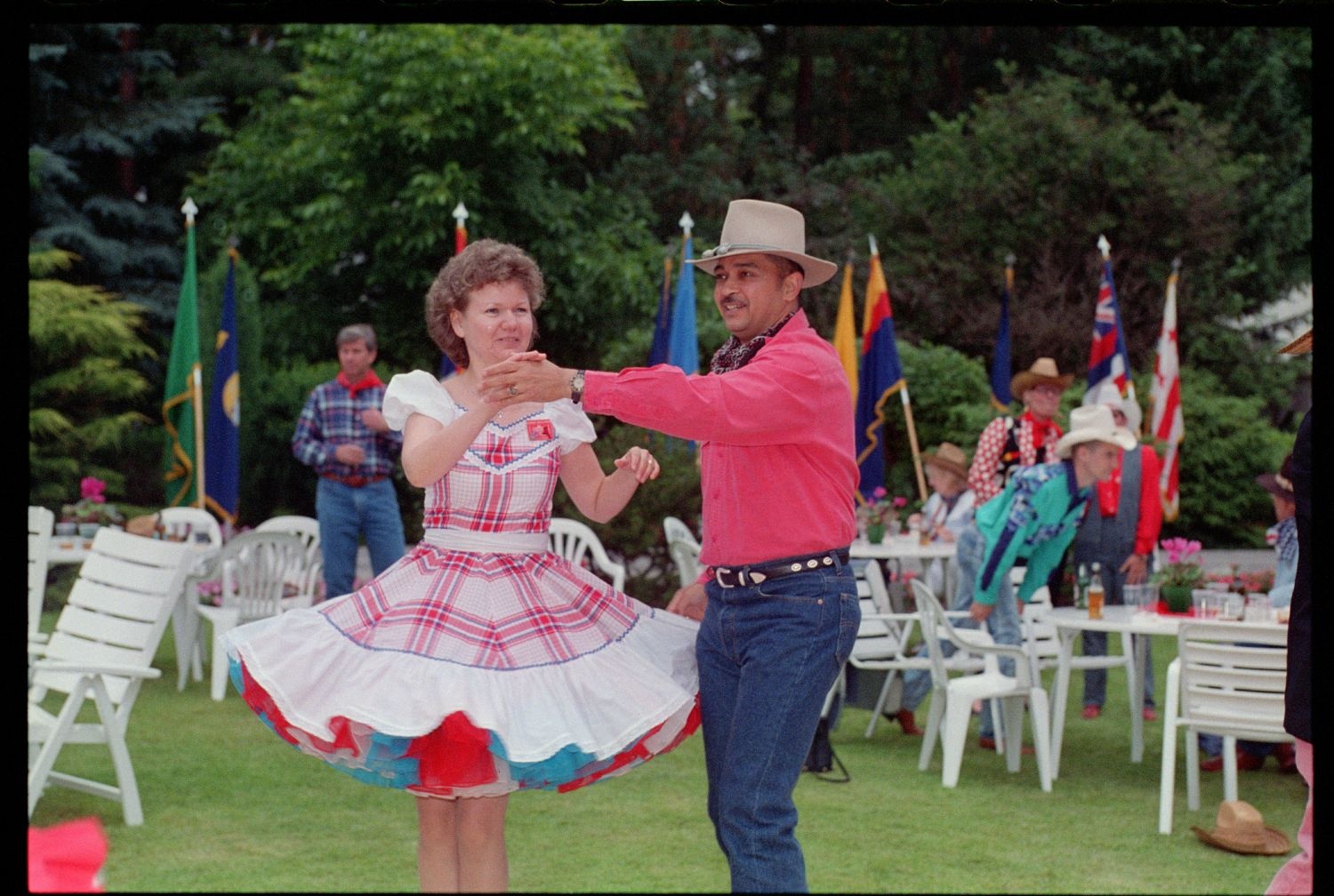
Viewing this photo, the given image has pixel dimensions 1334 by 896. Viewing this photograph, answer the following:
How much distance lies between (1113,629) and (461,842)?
414cm

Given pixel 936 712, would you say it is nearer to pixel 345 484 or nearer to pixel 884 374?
pixel 345 484

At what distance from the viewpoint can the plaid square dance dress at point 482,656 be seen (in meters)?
3.20

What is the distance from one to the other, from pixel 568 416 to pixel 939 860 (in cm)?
267

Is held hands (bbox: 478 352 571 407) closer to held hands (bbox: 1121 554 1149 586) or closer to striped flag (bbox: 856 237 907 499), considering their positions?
held hands (bbox: 1121 554 1149 586)

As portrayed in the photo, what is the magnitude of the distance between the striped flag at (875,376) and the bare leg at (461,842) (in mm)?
9306

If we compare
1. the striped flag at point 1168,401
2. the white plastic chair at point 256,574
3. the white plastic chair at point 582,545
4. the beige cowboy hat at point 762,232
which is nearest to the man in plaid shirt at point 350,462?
the white plastic chair at point 256,574

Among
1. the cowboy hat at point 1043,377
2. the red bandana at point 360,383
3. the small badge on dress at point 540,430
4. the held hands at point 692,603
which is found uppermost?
the cowboy hat at point 1043,377

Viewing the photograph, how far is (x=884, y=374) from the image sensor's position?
12.9 metres

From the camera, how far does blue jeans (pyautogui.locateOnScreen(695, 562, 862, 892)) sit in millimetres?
3279

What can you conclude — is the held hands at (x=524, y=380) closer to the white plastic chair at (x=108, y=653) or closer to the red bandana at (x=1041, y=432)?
the white plastic chair at (x=108, y=653)

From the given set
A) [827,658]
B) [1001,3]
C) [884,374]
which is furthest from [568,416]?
[884,374]

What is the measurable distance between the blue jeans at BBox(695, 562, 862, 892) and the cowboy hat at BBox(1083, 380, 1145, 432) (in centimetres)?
700

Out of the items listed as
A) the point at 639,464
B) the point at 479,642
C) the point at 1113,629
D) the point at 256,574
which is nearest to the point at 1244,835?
the point at 1113,629

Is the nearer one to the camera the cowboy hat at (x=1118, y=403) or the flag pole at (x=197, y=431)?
the cowboy hat at (x=1118, y=403)
